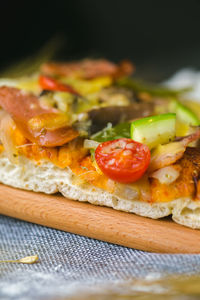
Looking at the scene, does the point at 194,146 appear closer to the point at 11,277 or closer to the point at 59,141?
the point at 59,141

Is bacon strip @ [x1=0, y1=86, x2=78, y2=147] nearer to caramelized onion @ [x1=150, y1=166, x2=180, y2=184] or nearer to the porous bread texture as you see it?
the porous bread texture

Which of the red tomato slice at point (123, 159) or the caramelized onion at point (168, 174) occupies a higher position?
the red tomato slice at point (123, 159)

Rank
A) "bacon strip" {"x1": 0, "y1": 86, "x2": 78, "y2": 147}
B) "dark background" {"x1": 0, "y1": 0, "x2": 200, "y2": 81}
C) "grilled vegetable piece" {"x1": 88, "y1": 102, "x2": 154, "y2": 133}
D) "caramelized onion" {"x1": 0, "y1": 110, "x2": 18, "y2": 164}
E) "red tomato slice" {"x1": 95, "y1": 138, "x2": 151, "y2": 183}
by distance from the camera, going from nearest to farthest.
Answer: "red tomato slice" {"x1": 95, "y1": 138, "x2": 151, "y2": 183} → "bacon strip" {"x1": 0, "y1": 86, "x2": 78, "y2": 147} → "caramelized onion" {"x1": 0, "y1": 110, "x2": 18, "y2": 164} → "grilled vegetable piece" {"x1": 88, "y1": 102, "x2": 154, "y2": 133} → "dark background" {"x1": 0, "y1": 0, "x2": 200, "y2": 81}

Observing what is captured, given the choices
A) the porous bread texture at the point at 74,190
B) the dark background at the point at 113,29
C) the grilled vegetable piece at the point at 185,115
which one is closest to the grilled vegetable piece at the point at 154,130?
the porous bread texture at the point at 74,190

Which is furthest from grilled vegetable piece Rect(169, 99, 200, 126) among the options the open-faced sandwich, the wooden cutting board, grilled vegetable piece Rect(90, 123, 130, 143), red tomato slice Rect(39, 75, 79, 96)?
the wooden cutting board

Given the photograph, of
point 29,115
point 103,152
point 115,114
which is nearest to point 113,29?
point 115,114

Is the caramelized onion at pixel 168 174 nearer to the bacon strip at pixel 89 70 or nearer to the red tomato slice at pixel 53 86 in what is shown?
the red tomato slice at pixel 53 86
